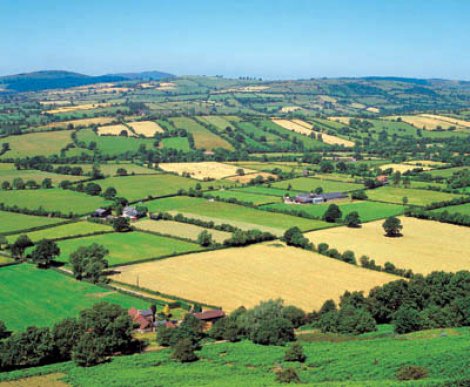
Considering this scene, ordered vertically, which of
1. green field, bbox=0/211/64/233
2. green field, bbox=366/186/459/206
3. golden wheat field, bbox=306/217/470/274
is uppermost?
green field, bbox=366/186/459/206

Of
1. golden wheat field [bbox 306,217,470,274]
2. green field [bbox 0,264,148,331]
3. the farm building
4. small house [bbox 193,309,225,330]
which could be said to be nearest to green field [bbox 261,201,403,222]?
the farm building

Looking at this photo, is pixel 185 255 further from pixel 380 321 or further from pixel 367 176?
pixel 367 176

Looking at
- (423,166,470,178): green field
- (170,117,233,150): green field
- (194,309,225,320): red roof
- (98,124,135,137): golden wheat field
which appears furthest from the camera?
(98,124,135,137): golden wheat field

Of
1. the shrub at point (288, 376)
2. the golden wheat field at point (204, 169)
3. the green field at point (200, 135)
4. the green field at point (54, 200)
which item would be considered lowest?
the green field at point (54, 200)

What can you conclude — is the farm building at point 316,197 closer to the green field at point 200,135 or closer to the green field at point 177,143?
the green field at point 177,143

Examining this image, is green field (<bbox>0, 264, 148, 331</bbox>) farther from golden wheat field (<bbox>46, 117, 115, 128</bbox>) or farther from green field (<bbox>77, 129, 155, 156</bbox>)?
golden wheat field (<bbox>46, 117, 115, 128</bbox>)

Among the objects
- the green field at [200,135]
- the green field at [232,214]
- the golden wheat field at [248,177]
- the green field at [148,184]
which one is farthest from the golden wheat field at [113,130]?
the green field at [232,214]

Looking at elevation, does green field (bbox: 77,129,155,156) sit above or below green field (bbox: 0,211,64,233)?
above
